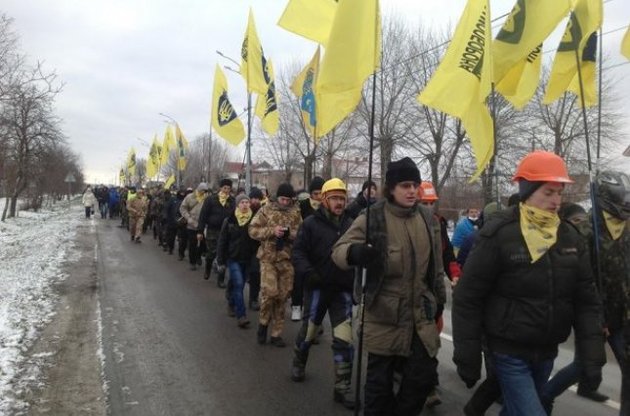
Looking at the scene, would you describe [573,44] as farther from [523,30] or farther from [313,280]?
[313,280]

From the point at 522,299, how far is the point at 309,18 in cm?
435

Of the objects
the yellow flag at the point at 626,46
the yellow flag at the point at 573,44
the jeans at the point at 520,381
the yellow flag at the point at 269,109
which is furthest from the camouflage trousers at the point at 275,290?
the yellow flag at the point at 269,109

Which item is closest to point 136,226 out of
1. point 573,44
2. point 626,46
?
point 573,44

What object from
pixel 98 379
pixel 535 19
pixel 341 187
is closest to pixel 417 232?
pixel 341 187

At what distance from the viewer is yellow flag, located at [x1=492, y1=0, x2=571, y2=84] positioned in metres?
5.08

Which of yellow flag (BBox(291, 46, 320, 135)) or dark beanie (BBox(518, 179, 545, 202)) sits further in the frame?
yellow flag (BBox(291, 46, 320, 135))

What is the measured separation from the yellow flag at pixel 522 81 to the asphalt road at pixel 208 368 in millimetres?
2942

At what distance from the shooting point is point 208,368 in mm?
5711

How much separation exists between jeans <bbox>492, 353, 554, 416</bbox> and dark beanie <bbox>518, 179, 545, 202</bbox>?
86cm

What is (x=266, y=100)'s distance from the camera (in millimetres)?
12469

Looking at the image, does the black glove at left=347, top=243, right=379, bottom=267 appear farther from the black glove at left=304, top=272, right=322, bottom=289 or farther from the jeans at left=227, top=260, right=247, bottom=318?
the jeans at left=227, top=260, right=247, bottom=318

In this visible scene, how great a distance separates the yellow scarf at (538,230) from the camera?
2877mm

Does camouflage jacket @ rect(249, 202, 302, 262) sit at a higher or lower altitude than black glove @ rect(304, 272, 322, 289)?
higher

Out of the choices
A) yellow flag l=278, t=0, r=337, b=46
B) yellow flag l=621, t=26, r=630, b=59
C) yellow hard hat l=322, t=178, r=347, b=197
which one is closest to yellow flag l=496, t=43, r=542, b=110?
yellow flag l=621, t=26, r=630, b=59
